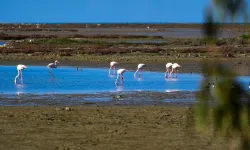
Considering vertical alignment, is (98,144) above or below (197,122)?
below

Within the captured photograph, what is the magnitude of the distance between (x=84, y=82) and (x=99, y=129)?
11.2 m

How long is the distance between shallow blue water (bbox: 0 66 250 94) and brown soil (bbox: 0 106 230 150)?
3742mm

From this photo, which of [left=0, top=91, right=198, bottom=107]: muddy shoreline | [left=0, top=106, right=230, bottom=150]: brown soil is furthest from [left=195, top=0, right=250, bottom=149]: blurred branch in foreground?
[left=0, top=91, right=198, bottom=107]: muddy shoreline

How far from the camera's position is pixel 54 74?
26109 millimetres

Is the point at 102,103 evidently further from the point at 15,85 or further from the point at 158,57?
the point at 158,57

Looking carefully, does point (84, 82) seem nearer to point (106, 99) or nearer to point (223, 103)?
point (106, 99)

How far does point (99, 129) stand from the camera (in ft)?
36.1

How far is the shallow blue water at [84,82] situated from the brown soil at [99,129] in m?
3.74

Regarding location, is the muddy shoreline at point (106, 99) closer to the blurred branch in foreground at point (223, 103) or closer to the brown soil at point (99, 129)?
the brown soil at point (99, 129)

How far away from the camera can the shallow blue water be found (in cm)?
1961

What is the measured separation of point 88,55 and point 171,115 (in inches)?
962

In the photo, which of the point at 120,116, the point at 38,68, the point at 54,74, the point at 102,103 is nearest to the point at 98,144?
the point at 120,116

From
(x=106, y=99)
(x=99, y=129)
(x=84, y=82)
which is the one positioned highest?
(x=84, y=82)

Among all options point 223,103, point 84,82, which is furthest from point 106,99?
point 223,103
